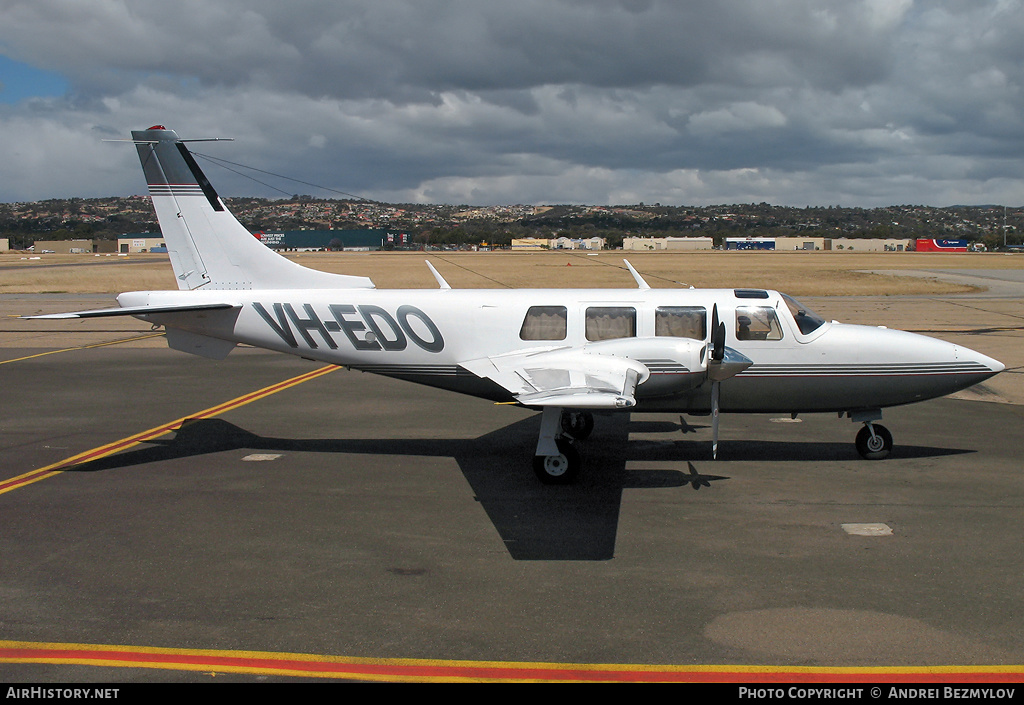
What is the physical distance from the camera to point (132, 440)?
15.1 meters

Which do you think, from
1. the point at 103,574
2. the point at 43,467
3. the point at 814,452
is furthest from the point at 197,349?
the point at 814,452

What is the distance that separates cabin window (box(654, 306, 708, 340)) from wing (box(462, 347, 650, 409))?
1.36 m

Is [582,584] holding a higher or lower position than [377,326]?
lower

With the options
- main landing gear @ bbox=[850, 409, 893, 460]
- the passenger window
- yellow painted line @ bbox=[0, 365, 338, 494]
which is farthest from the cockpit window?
yellow painted line @ bbox=[0, 365, 338, 494]

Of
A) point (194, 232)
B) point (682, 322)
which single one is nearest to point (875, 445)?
point (682, 322)

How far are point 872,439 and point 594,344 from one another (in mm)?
4991

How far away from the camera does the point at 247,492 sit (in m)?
11.9

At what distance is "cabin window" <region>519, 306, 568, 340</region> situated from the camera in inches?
527

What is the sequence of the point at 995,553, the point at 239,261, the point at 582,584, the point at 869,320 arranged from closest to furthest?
the point at 582,584, the point at 995,553, the point at 239,261, the point at 869,320

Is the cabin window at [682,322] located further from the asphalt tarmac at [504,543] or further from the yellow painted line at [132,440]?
the yellow painted line at [132,440]

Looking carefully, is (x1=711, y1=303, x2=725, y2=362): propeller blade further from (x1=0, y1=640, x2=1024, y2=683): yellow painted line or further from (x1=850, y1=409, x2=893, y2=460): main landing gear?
(x1=0, y1=640, x2=1024, y2=683): yellow painted line

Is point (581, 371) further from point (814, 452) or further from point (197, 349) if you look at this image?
point (197, 349)

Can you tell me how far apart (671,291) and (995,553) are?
6.32 m

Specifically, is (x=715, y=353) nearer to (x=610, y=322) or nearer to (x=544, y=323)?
(x=610, y=322)
